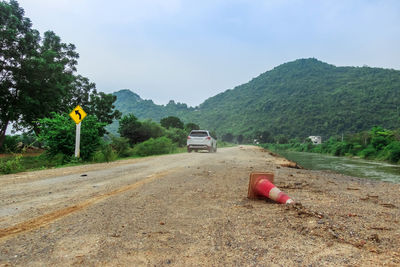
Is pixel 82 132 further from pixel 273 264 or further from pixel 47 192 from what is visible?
pixel 273 264

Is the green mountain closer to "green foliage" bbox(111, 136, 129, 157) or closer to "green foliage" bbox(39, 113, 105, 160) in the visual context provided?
"green foliage" bbox(111, 136, 129, 157)

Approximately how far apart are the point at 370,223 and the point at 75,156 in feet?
37.0

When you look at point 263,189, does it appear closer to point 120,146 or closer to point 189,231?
point 189,231

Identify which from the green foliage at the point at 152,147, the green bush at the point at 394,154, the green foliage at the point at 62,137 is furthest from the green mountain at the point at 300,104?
the green foliage at the point at 62,137

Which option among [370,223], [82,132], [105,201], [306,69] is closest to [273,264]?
[370,223]

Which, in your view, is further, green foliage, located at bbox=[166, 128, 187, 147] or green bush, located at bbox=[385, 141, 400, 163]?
green foliage, located at bbox=[166, 128, 187, 147]

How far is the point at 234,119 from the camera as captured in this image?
13538 cm

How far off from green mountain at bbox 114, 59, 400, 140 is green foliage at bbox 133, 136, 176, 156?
64.6m

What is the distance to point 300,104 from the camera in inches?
Result: 4316

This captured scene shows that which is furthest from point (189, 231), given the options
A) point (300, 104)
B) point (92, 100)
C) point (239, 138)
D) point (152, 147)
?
point (300, 104)

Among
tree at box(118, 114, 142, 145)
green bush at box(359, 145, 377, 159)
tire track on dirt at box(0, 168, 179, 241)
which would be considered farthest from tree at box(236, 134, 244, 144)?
tire track on dirt at box(0, 168, 179, 241)

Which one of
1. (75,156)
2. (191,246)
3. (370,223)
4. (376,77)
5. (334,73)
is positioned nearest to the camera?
(191,246)

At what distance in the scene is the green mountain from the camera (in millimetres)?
81188

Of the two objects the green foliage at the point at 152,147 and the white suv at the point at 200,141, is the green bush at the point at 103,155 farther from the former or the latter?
the white suv at the point at 200,141
